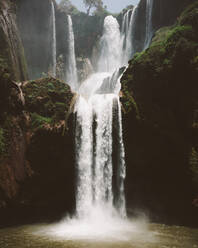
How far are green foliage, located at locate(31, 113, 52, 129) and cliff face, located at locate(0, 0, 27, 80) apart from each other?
3773mm

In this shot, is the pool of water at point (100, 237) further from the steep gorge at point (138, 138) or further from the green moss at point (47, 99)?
the green moss at point (47, 99)

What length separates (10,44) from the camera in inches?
564

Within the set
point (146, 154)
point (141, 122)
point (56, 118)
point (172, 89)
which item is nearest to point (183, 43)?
point (172, 89)

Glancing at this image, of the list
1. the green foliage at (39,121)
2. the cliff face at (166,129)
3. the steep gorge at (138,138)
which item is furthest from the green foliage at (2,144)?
the cliff face at (166,129)

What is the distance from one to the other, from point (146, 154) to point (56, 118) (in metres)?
5.27

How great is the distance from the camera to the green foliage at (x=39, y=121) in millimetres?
10617

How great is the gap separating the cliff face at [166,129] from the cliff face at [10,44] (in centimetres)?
813

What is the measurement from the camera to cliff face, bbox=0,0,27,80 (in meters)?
13.2

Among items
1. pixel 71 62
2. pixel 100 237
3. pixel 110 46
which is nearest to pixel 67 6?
pixel 110 46

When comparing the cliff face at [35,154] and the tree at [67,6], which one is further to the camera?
the tree at [67,6]

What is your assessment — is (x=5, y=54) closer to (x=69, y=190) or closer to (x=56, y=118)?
(x=56, y=118)

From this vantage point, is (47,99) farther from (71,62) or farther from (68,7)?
(68,7)

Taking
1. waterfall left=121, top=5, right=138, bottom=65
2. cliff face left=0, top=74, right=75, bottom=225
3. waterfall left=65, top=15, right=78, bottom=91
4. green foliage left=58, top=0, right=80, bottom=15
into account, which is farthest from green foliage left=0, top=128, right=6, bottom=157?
green foliage left=58, top=0, right=80, bottom=15

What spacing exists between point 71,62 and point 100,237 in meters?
23.6
